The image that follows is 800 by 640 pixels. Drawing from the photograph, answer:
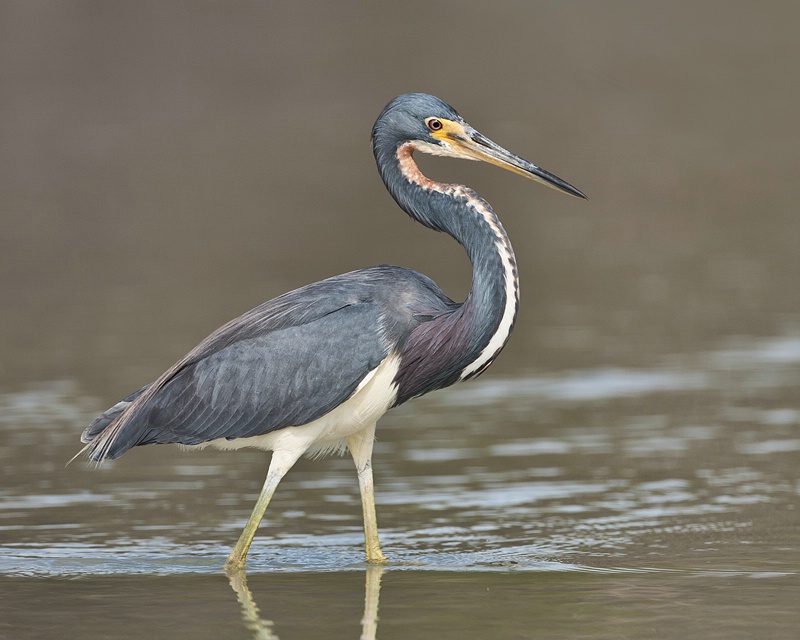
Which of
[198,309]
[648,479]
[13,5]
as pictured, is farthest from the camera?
[13,5]

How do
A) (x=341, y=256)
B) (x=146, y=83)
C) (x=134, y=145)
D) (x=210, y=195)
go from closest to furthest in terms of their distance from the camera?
(x=341, y=256)
(x=210, y=195)
(x=134, y=145)
(x=146, y=83)

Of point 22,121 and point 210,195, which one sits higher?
point 22,121

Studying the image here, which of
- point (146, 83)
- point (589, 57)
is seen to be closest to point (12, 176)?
point (146, 83)

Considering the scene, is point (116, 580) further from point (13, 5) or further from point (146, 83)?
point (13, 5)

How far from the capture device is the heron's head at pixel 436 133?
9141 mm

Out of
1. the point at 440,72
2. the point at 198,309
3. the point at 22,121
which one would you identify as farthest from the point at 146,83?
the point at 198,309

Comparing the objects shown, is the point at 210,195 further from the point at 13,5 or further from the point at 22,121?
the point at 13,5

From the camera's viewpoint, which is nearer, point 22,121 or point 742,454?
point 742,454

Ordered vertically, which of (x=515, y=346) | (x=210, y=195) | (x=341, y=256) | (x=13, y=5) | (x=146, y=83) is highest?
(x=13, y=5)

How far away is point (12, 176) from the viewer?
94.0 feet

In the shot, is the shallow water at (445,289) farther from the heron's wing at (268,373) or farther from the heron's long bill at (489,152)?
the heron's long bill at (489,152)

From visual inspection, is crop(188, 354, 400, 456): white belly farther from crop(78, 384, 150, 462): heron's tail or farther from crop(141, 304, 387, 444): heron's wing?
crop(78, 384, 150, 462): heron's tail

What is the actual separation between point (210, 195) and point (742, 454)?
16.5 metres

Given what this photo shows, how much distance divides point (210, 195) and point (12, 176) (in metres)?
4.09
